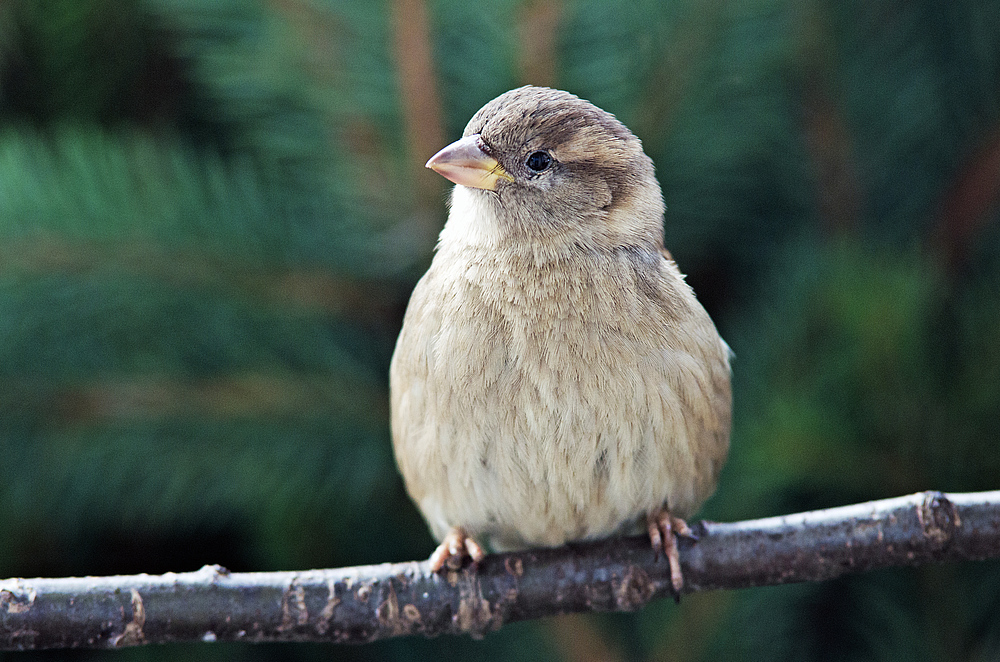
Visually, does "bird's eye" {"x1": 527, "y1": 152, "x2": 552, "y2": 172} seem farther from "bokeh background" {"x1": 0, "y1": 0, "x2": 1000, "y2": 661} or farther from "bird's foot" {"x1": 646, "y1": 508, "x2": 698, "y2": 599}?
"bird's foot" {"x1": 646, "y1": 508, "x2": 698, "y2": 599}

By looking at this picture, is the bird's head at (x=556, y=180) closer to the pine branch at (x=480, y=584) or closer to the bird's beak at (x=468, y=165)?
the bird's beak at (x=468, y=165)

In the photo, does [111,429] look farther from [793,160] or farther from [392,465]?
[793,160]

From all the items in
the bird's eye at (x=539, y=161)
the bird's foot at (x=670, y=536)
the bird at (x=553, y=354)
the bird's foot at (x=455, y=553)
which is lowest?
the bird's foot at (x=455, y=553)

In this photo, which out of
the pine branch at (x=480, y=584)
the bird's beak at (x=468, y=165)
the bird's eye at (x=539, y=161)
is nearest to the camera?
the pine branch at (x=480, y=584)

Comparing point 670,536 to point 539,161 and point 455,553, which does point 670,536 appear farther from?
point 539,161

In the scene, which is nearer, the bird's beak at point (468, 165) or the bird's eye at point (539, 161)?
the bird's beak at point (468, 165)

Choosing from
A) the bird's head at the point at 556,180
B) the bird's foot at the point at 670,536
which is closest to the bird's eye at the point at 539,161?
the bird's head at the point at 556,180

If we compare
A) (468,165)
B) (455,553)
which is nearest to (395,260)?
(468,165)

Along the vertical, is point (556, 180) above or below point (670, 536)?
above
